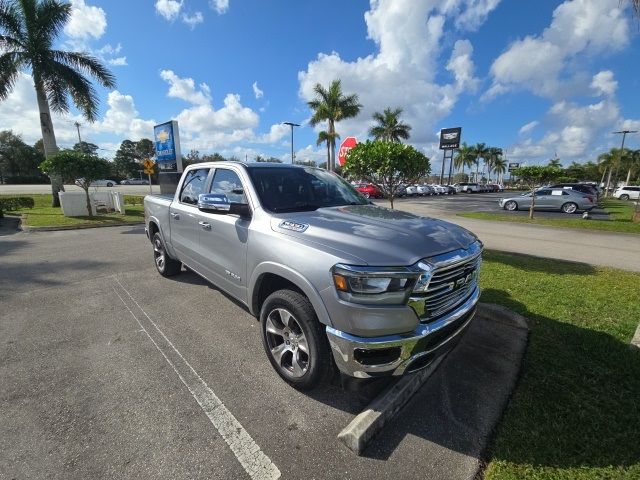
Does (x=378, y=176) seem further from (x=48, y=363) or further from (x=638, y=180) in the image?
(x=638, y=180)

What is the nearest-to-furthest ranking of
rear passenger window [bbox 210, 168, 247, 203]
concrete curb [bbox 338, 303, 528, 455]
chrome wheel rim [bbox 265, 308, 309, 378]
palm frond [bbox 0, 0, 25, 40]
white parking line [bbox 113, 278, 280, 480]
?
white parking line [bbox 113, 278, 280, 480] < concrete curb [bbox 338, 303, 528, 455] < chrome wheel rim [bbox 265, 308, 309, 378] < rear passenger window [bbox 210, 168, 247, 203] < palm frond [bbox 0, 0, 25, 40]

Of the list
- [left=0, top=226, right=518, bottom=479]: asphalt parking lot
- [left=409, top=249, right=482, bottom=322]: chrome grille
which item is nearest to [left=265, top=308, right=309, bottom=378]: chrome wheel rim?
[left=0, top=226, right=518, bottom=479]: asphalt parking lot

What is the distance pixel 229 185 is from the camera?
3.62 metres

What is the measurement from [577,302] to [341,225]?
3.90 meters

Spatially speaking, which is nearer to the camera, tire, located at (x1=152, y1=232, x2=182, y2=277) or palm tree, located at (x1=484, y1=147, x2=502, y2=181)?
tire, located at (x1=152, y1=232, x2=182, y2=277)

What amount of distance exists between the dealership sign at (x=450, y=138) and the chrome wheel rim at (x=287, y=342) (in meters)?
56.9

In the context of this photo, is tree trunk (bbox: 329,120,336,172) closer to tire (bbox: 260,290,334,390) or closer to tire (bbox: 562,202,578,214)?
tire (bbox: 562,202,578,214)

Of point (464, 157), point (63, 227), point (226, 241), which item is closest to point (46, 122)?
point (63, 227)

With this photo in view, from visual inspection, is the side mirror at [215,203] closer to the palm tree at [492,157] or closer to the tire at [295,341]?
the tire at [295,341]

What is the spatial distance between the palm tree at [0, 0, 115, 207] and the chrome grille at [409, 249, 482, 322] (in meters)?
19.5

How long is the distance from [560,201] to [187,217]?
73.6 feet

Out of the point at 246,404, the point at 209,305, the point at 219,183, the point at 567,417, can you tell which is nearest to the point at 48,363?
the point at 209,305

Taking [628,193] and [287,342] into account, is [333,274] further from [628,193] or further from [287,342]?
[628,193]

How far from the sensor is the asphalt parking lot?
207 centimetres
